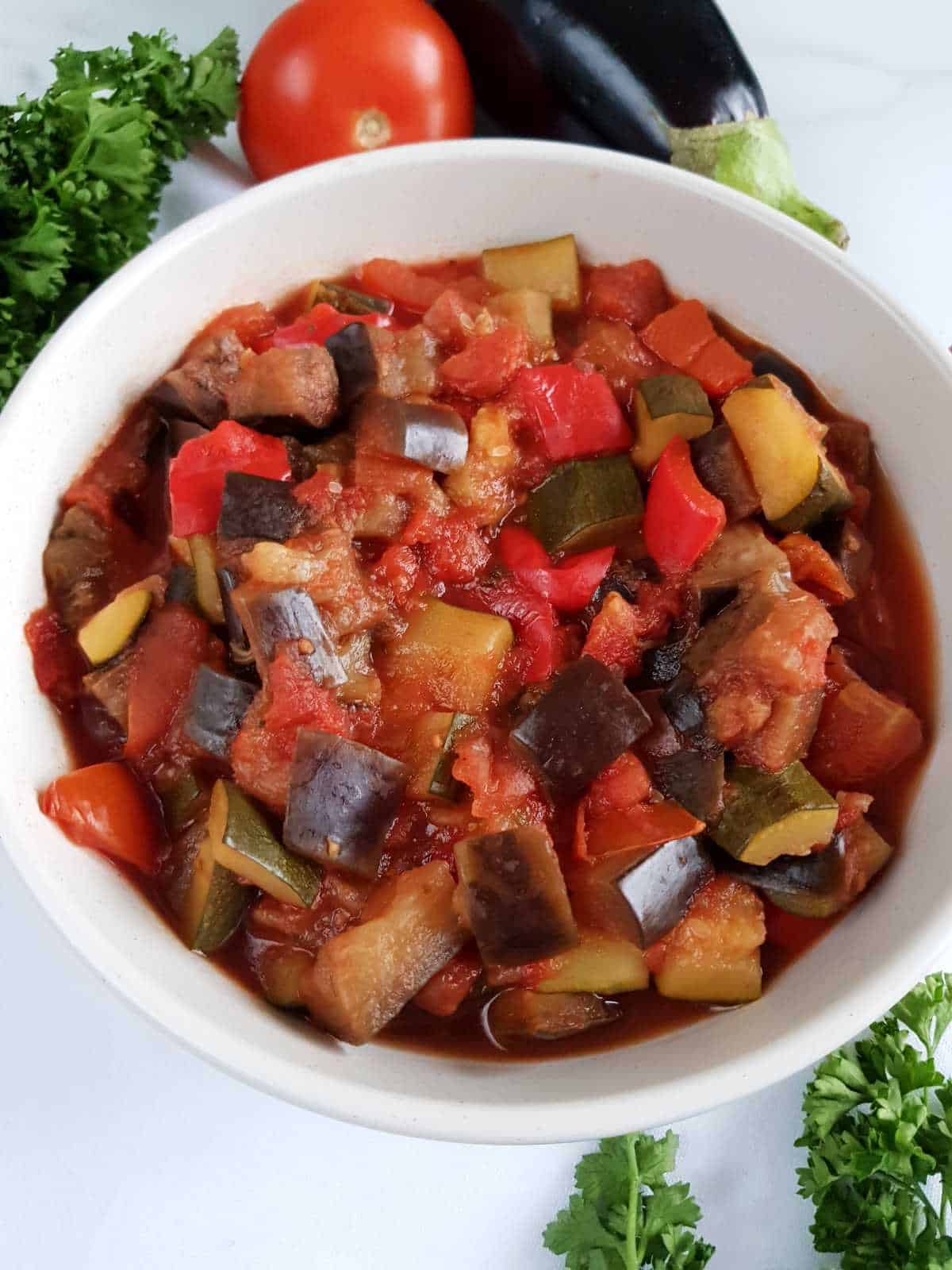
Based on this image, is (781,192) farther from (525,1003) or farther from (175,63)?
(525,1003)

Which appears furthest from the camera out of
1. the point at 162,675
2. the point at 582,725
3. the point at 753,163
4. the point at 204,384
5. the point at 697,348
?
the point at 753,163

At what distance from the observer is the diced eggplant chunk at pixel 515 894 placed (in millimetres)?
2840

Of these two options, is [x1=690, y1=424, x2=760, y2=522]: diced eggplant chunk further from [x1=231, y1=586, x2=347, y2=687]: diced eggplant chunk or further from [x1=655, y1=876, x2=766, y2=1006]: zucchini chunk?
[x1=231, y1=586, x2=347, y2=687]: diced eggplant chunk

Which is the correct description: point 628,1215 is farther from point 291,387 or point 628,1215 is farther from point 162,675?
point 291,387

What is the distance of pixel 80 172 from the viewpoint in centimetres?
363

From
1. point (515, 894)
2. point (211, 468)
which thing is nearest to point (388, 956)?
point (515, 894)

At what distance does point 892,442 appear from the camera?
3.52 m

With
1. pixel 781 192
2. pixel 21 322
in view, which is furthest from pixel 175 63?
pixel 781 192

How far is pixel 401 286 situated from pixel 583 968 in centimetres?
210

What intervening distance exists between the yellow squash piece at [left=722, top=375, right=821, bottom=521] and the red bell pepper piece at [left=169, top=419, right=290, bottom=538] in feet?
4.09

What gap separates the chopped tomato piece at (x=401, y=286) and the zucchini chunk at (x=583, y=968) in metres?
1.95

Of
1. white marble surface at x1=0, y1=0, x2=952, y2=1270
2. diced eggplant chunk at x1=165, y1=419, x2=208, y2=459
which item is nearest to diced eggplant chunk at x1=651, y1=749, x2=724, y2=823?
white marble surface at x1=0, y1=0, x2=952, y2=1270

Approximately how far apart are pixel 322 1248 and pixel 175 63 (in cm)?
367

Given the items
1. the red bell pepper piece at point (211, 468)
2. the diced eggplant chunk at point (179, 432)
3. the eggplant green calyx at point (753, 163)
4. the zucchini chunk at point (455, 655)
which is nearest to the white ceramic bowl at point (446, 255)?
the diced eggplant chunk at point (179, 432)
